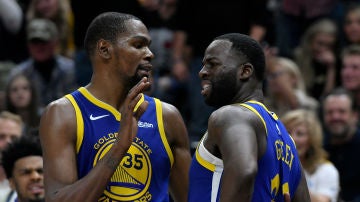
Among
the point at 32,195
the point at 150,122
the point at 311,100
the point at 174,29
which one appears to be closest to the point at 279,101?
the point at 311,100

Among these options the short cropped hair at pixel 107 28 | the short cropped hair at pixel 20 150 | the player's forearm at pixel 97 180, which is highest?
the short cropped hair at pixel 107 28

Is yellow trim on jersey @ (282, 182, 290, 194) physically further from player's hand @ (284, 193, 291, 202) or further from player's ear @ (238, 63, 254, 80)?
player's ear @ (238, 63, 254, 80)

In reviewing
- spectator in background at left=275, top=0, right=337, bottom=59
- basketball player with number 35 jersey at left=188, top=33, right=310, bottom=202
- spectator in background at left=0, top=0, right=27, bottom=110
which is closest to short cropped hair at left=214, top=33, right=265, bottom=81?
basketball player with number 35 jersey at left=188, top=33, right=310, bottom=202

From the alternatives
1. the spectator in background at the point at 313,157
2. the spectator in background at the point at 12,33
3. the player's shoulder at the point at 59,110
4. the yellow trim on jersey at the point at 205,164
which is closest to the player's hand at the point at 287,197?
the yellow trim on jersey at the point at 205,164

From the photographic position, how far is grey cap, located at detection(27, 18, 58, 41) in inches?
438

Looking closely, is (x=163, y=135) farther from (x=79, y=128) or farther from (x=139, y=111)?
(x=79, y=128)

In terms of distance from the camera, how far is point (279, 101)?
10.6 meters

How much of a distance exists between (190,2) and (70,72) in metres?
1.69

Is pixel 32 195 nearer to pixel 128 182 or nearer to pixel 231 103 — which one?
pixel 128 182

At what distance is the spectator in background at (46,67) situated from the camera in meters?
11.0

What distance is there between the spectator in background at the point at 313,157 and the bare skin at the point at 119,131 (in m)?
3.14

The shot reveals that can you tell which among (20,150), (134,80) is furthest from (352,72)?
(134,80)

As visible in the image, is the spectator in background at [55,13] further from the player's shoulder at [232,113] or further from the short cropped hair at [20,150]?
the player's shoulder at [232,113]

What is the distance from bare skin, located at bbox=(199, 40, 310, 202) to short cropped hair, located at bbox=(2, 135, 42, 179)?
112 inches
